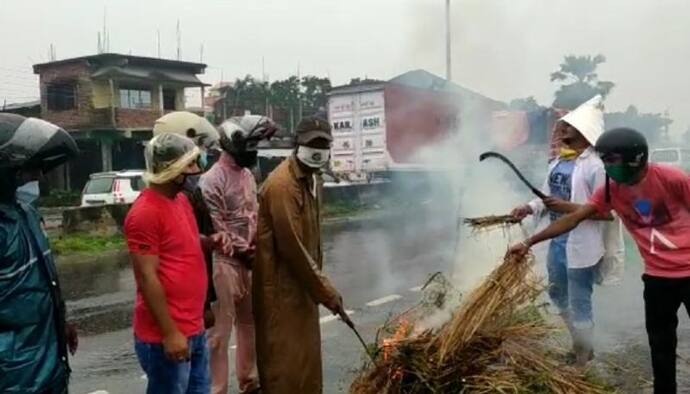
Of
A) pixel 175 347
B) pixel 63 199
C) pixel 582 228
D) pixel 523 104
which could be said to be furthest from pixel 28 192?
pixel 63 199

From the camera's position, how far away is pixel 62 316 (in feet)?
9.12

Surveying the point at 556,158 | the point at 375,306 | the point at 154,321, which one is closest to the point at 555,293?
the point at 556,158

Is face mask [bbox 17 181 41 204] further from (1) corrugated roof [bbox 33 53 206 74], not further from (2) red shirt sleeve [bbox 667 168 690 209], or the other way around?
(1) corrugated roof [bbox 33 53 206 74]

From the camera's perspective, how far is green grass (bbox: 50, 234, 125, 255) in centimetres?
1337

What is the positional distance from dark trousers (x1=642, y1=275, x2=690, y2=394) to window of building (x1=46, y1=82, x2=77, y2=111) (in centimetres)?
3215

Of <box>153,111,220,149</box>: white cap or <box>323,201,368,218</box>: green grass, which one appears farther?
<box>323,201,368,218</box>: green grass

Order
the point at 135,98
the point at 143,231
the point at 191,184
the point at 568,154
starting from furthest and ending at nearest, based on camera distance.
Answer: the point at 135,98
the point at 568,154
the point at 191,184
the point at 143,231

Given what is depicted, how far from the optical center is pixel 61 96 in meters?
33.1

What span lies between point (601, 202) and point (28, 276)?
3146mm

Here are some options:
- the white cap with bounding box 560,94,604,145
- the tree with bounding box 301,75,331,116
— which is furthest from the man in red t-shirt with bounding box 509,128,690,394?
the tree with bounding box 301,75,331,116

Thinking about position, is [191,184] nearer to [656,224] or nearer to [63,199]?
[656,224]

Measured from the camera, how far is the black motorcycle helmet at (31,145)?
2.61 metres

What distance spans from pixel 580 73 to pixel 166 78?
1920 centimetres

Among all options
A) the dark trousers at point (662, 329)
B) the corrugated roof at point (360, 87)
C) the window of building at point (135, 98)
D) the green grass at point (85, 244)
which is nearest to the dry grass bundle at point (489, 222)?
the dark trousers at point (662, 329)
